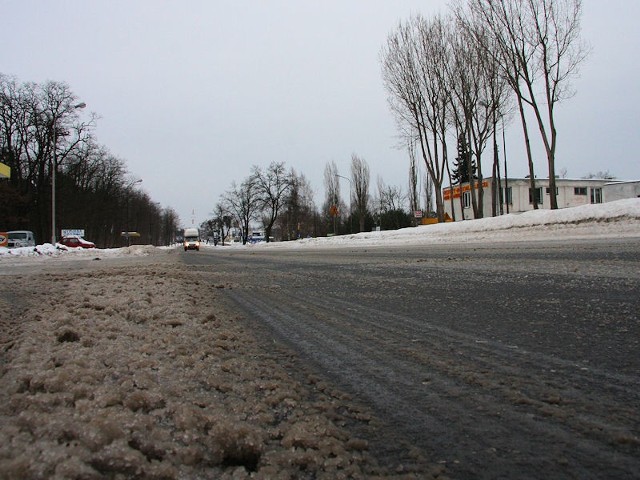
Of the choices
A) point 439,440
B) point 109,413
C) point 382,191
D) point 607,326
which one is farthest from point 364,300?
point 382,191

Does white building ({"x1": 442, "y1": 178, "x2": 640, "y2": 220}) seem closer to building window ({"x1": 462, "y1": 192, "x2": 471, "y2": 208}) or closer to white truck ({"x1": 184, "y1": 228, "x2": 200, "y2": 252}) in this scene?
building window ({"x1": 462, "y1": 192, "x2": 471, "y2": 208})

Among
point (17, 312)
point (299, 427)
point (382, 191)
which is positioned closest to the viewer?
point (299, 427)

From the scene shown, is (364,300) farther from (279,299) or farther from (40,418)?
(40,418)

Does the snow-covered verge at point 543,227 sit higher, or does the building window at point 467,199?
the building window at point 467,199

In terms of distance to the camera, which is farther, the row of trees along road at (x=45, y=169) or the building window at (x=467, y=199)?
the building window at (x=467, y=199)

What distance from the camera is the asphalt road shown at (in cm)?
103

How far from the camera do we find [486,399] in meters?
1.35

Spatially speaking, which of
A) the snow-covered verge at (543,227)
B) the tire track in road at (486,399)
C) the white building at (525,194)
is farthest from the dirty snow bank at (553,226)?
the white building at (525,194)

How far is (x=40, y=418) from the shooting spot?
93cm

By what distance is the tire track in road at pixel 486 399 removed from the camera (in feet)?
3.25

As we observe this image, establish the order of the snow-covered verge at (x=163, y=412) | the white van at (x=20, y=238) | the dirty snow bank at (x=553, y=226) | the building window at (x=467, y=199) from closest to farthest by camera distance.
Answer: the snow-covered verge at (x=163, y=412)
the dirty snow bank at (x=553, y=226)
the white van at (x=20, y=238)
the building window at (x=467, y=199)

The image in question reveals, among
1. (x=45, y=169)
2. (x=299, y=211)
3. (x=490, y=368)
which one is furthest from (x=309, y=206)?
(x=490, y=368)

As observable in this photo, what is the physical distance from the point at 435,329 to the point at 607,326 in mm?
834

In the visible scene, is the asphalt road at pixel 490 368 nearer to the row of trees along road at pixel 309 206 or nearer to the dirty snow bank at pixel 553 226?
the dirty snow bank at pixel 553 226
